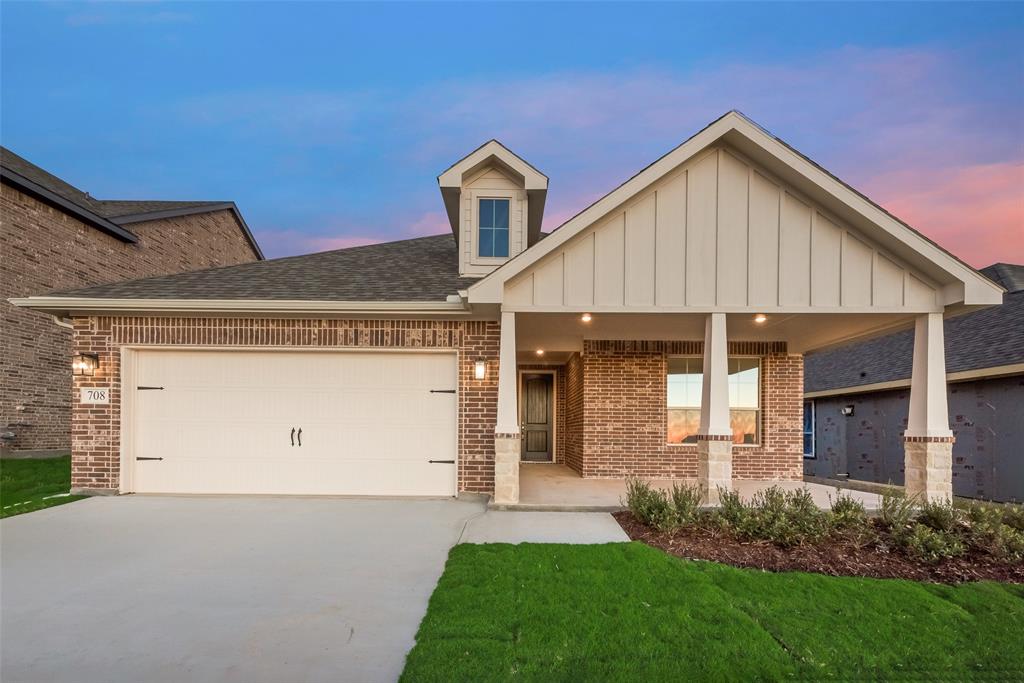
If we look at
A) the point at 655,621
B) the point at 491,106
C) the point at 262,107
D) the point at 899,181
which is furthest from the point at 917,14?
the point at 262,107

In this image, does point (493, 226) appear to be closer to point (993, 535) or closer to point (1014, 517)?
point (993, 535)

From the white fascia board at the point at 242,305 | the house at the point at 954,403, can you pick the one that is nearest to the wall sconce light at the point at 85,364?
the white fascia board at the point at 242,305

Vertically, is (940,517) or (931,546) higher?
(940,517)

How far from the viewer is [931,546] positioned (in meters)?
5.25

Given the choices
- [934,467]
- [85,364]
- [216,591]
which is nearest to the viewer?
[216,591]

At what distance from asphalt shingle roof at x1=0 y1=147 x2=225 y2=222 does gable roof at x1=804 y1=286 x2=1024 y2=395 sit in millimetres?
A: 20456

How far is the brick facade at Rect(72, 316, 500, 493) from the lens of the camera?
26.9 ft

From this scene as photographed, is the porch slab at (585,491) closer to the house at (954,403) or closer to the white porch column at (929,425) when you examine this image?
the white porch column at (929,425)

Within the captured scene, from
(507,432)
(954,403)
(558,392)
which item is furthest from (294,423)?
(954,403)

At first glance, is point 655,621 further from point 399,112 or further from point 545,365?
point 399,112

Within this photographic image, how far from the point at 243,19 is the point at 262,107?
76.8 ft

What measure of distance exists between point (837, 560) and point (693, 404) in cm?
580

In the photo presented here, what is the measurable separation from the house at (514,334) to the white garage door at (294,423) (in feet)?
0.10

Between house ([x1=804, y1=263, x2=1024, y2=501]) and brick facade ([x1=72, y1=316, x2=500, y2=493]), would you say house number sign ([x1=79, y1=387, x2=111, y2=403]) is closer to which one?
brick facade ([x1=72, y1=316, x2=500, y2=493])
